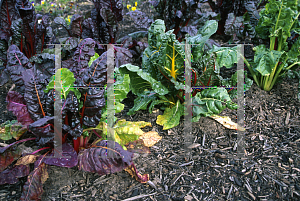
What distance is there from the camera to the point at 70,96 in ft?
6.08

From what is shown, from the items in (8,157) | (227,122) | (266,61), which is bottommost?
(8,157)

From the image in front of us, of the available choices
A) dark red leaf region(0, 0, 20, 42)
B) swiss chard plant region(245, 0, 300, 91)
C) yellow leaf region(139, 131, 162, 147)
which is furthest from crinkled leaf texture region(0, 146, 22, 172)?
swiss chard plant region(245, 0, 300, 91)

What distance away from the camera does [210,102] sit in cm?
228

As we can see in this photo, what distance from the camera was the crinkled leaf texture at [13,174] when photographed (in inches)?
69.7

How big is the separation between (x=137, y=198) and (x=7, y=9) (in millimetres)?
2879

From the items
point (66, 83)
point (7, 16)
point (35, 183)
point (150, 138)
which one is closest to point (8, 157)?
point (35, 183)

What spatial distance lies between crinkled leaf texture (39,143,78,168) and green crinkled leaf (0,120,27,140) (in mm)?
344

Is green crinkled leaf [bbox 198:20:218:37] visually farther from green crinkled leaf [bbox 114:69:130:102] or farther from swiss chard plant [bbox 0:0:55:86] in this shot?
swiss chard plant [bbox 0:0:55:86]

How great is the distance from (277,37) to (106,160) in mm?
2396

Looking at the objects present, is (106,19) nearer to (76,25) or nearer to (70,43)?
(76,25)

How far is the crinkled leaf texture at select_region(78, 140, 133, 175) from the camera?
175 centimetres

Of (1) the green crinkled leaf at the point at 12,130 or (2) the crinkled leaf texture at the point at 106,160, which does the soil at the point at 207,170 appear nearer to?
(2) the crinkled leaf texture at the point at 106,160

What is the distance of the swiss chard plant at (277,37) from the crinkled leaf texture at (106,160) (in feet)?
5.60

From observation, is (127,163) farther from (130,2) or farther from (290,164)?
(130,2)
